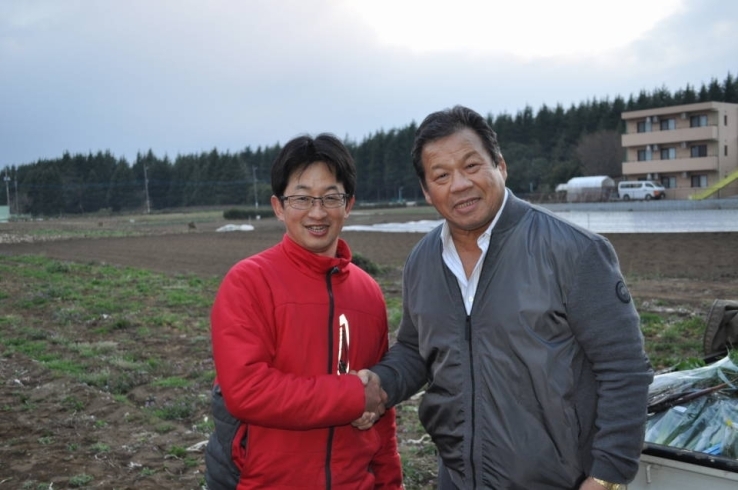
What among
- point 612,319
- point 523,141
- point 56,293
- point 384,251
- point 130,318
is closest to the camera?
point 612,319

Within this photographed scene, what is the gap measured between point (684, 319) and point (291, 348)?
23.8 ft

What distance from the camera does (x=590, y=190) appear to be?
48500mm

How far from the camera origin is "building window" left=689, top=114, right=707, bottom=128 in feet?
155

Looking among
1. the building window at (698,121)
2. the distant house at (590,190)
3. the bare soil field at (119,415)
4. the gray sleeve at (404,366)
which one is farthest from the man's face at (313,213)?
the building window at (698,121)

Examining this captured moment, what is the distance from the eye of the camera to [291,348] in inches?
82.0

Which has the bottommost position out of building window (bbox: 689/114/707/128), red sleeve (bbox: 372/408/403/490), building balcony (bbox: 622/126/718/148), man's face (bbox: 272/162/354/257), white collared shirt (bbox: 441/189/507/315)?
red sleeve (bbox: 372/408/403/490)

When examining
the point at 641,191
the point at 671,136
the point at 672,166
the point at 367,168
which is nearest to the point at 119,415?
the point at 641,191

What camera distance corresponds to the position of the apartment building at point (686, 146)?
153ft

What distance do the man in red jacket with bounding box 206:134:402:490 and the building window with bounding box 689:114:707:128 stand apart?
51.1 meters

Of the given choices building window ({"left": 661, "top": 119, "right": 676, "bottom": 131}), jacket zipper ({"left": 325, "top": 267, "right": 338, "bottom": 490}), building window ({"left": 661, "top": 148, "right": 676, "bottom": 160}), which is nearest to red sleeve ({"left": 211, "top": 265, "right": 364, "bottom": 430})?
jacket zipper ({"left": 325, "top": 267, "right": 338, "bottom": 490})

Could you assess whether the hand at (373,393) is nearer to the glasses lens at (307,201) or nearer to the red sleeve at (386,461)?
the red sleeve at (386,461)

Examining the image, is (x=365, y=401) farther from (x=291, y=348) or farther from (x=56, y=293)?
(x=56, y=293)

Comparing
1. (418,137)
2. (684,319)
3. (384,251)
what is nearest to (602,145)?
(384,251)

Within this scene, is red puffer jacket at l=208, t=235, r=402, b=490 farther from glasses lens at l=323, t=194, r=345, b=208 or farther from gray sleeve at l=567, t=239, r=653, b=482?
gray sleeve at l=567, t=239, r=653, b=482
